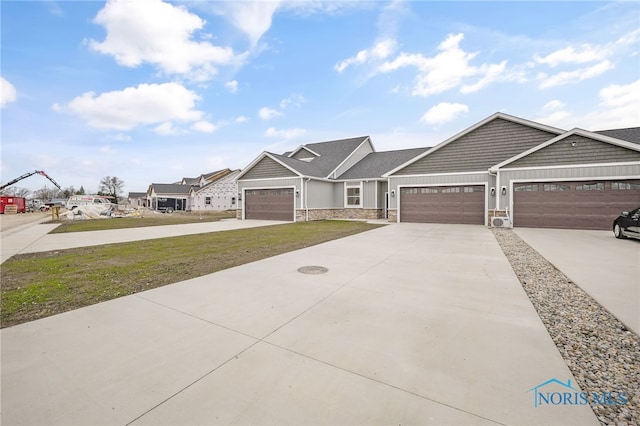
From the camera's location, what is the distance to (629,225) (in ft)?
29.7

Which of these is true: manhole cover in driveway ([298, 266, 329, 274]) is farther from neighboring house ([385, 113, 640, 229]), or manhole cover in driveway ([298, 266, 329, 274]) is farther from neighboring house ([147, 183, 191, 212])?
neighboring house ([147, 183, 191, 212])

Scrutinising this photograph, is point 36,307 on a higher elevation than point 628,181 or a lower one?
lower

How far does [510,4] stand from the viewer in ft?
32.7

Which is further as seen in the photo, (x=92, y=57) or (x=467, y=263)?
(x=92, y=57)

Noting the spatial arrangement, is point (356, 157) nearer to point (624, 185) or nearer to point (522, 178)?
point (522, 178)

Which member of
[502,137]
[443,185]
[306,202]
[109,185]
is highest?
[109,185]

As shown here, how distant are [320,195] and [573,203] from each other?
1424 centimetres

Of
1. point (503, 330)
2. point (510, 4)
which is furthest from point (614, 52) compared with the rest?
point (503, 330)

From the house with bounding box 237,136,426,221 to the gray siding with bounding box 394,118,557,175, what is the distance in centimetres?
492

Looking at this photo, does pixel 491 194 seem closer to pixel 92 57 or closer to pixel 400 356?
pixel 400 356

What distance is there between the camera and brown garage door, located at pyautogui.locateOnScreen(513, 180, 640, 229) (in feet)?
37.5

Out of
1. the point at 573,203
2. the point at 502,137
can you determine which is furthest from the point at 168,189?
the point at 573,203

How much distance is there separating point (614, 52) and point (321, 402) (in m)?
16.9

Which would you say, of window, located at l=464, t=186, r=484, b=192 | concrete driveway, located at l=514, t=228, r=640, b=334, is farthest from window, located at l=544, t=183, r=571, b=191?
concrete driveway, located at l=514, t=228, r=640, b=334
